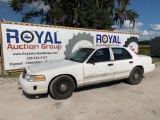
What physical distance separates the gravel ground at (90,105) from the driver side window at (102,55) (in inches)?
40.9

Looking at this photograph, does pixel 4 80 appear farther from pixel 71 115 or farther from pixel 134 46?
pixel 134 46

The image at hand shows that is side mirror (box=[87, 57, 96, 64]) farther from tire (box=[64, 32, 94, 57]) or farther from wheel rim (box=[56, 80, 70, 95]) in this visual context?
tire (box=[64, 32, 94, 57])

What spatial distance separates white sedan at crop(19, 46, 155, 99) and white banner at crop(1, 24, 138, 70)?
3662 mm

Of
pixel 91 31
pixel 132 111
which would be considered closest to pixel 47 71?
pixel 132 111

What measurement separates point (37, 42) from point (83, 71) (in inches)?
195

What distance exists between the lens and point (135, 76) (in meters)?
6.63

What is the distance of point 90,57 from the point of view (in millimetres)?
5590

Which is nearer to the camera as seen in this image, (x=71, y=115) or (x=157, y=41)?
(x=71, y=115)

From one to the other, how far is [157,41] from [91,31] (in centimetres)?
1135

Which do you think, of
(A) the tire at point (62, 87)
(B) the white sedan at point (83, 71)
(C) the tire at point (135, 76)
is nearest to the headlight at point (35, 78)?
(B) the white sedan at point (83, 71)

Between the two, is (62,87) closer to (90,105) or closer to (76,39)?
(90,105)

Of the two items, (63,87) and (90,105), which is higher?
(63,87)

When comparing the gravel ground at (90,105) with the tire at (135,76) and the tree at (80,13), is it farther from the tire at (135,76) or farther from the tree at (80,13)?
the tree at (80,13)

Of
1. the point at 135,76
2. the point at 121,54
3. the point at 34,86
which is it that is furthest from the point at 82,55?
the point at 135,76
